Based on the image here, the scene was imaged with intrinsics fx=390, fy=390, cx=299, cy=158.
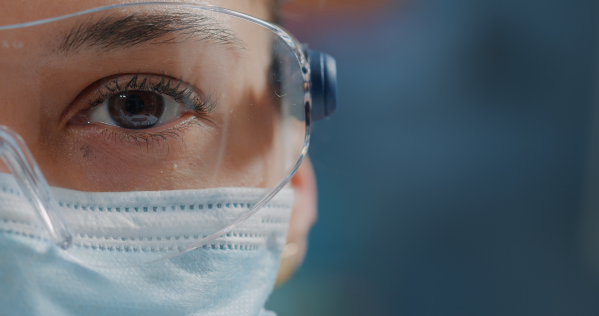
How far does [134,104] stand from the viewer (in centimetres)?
47

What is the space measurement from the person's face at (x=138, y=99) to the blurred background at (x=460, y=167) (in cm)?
44

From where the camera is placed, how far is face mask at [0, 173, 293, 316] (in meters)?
0.41

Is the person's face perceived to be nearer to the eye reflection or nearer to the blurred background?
the eye reflection

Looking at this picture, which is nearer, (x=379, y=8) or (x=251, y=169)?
(x=251, y=169)

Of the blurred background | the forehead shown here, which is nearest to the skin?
the forehead

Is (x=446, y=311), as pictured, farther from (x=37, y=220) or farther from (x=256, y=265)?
(x=37, y=220)

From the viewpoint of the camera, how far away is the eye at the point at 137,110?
465 millimetres

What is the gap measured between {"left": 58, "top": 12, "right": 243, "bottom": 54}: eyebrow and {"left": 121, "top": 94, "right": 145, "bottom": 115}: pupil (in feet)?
0.22

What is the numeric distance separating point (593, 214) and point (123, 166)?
1087mm

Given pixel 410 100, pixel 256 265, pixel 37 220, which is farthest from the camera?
pixel 410 100

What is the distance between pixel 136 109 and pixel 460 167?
0.78m

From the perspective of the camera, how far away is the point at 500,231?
0.98 metres

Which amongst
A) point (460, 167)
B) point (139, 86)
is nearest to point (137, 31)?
point (139, 86)

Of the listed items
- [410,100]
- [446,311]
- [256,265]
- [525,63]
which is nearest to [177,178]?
[256,265]
